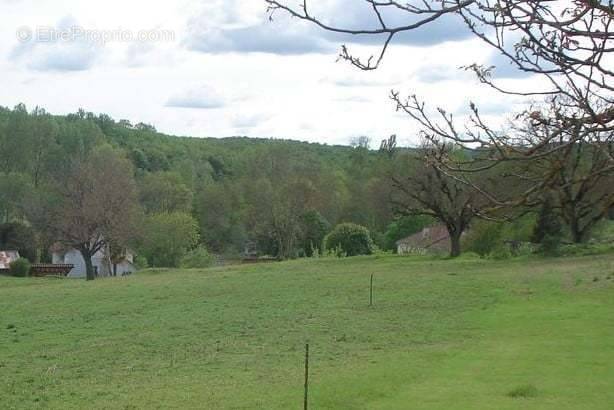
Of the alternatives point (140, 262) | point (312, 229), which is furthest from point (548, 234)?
point (140, 262)

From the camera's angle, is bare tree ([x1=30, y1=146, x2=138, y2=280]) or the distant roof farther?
the distant roof

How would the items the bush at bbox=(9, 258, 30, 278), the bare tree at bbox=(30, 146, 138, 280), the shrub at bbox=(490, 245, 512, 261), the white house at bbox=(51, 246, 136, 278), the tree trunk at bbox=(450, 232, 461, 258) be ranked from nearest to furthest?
the shrub at bbox=(490, 245, 512, 261) < the tree trunk at bbox=(450, 232, 461, 258) < the bare tree at bbox=(30, 146, 138, 280) < the bush at bbox=(9, 258, 30, 278) < the white house at bbox=(51, 246, 136, 278)

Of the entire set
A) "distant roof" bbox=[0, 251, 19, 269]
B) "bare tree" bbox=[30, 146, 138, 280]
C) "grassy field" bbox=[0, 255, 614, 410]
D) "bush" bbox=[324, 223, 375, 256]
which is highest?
"bare tree" bbox=[30, 146, 138, 280]

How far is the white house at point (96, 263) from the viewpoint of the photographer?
62784 millimetres

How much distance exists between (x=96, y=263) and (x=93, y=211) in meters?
19.8

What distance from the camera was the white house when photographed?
206ft

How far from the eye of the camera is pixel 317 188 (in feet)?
228

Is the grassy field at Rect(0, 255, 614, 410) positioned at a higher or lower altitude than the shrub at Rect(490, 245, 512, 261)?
lower

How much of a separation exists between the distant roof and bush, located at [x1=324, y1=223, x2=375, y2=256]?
25.5 meters

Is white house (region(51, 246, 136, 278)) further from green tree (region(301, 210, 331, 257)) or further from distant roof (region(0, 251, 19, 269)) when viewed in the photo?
green tree (region(301, 210, 331, 257))

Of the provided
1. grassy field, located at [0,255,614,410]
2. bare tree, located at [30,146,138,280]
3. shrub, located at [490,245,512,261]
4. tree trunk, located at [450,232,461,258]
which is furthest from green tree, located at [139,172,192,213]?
grassy field, located at [0,255,614,410]

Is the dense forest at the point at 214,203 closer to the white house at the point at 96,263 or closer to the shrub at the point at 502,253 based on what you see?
the shrub at the point at 502,253

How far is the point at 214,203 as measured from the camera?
257 feet

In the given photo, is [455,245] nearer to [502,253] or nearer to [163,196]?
[502,253]
